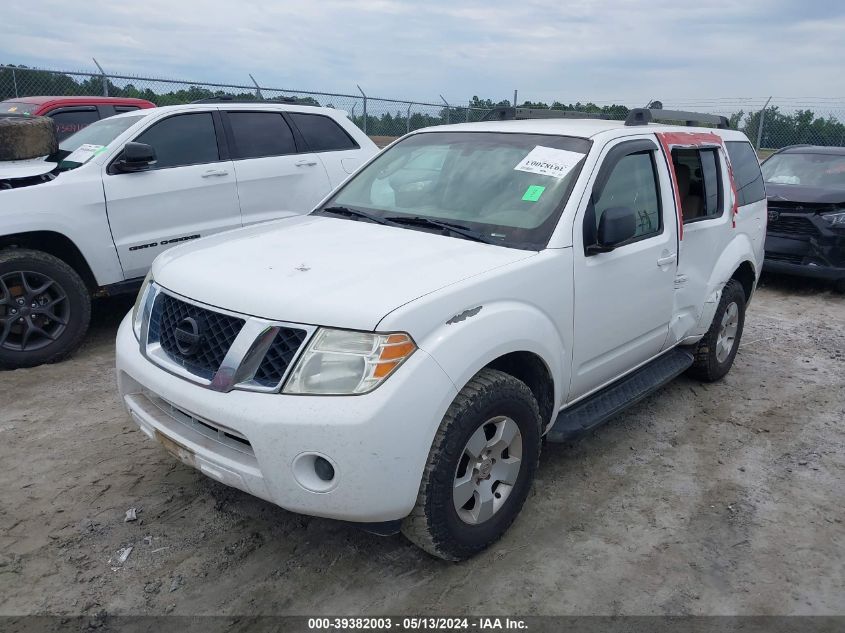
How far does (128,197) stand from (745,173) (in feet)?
15.6

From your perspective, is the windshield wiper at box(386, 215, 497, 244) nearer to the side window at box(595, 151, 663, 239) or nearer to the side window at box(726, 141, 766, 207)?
the side window at box(595, 151, 663, 239)

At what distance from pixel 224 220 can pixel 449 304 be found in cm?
386

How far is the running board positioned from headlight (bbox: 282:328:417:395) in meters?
1.20

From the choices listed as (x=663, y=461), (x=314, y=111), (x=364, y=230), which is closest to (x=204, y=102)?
(x=314, y=111)

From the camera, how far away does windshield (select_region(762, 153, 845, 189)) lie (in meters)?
8.54

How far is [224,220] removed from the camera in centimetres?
587

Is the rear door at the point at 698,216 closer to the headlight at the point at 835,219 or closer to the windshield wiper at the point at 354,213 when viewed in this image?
the windshield wiper at the point at 354,213

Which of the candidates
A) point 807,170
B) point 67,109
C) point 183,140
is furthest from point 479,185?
point 67,109

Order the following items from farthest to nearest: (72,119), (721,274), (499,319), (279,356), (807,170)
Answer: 1. (72,119)
2. (807,170)
3. (721,274)
4. (499,319)
5. (279,356)

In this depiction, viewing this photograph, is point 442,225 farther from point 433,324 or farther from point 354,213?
point 433,324

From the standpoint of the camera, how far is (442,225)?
131 inches

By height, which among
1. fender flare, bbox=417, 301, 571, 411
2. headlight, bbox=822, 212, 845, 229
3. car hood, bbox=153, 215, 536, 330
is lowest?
headlight, bbox=822, 212, 845, 229

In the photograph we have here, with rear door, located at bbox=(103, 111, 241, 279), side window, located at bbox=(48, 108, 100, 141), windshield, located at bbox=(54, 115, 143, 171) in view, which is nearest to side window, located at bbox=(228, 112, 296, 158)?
rear door, located at bbox=(103, 111, 241, 279)

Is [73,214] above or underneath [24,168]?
underneath
